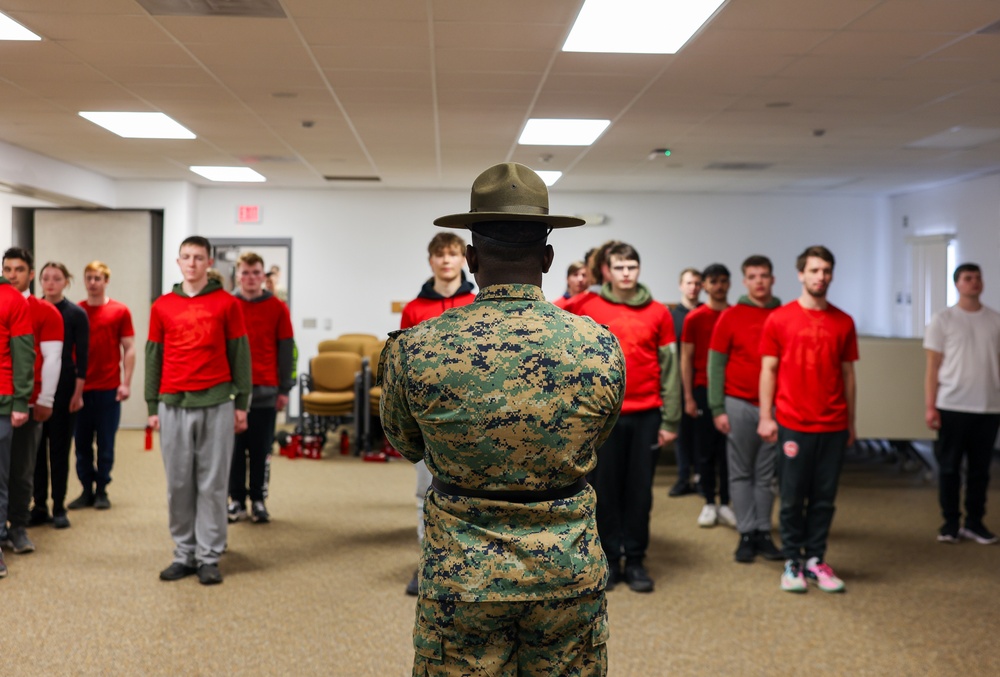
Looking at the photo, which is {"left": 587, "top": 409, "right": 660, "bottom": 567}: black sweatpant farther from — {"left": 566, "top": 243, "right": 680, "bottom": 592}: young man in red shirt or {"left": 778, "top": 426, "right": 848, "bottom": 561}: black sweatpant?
{"left": 778, "top": 426, "right": 848, "bottom": 561}: black sweatpant

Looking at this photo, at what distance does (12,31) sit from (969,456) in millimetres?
6162

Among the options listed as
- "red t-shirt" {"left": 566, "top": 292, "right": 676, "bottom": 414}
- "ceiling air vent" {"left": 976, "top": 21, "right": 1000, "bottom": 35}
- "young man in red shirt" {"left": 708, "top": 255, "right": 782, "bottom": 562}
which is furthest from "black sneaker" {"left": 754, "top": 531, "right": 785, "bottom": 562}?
"ceiling air vent" {"left": 976, "top": 21, "right": 1000, "bottom": 35}

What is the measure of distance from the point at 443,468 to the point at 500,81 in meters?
4.50

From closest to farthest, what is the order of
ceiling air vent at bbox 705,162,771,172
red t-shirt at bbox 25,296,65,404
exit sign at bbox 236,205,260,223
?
red t-shirt at bbox 25,296,65,404, ceiling air vent at bbox 705,162,771,172, exit sign at bbox 236,205,260,223

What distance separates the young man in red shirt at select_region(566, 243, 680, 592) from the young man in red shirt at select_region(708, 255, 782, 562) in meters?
0.69

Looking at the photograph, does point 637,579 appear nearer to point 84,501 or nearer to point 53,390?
point 53,390

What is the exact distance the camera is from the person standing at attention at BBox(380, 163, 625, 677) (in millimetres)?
1809

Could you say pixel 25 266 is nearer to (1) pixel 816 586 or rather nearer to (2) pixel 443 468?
(2) pixel 443 468

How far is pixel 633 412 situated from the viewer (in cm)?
453

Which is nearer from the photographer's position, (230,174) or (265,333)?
(265,333)

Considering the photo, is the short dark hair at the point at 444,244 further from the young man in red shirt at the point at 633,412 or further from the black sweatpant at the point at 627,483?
the black sweatpant at the point at 627,483

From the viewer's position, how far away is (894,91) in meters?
6.15

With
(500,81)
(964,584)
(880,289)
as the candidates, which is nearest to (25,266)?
(500,81)

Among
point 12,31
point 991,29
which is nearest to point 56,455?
point 12,31
